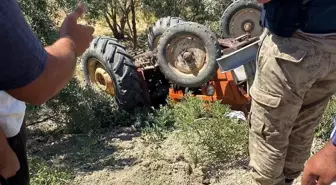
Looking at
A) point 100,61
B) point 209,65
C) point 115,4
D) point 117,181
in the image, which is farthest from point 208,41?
point 115,4

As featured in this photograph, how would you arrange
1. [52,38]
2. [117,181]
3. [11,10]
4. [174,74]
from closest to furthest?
1. [11,10]
2. [117,181]
3. [52,38]
4. [174,74]

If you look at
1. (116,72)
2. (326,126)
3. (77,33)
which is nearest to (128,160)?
(116,72)

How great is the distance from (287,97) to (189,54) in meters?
2.59

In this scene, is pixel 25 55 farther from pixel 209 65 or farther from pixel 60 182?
pixel 209 65

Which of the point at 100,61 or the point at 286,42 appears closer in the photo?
the point at 286,42

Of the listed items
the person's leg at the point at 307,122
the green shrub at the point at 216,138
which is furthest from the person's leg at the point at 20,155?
the green shrub at the point at 216,138

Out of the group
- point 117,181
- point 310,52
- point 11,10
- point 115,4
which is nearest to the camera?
point 11,10

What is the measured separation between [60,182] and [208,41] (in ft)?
7.12

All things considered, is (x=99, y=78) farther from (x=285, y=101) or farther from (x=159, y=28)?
(x=285, y=101)

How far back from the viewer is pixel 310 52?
2.73 metres

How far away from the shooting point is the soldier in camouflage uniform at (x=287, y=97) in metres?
2.74

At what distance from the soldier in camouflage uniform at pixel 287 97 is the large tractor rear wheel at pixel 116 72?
286 cm

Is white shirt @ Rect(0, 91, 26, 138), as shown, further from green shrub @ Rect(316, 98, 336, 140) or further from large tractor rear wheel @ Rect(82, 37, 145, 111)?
large tractor rear wheel @ Rect(82, 37, 145, 111)

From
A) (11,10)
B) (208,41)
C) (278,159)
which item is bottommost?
(278,159)
